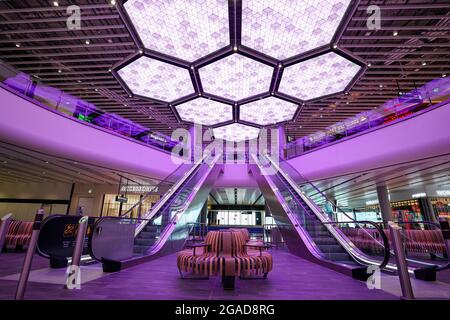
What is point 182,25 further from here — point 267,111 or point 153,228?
point 267,111

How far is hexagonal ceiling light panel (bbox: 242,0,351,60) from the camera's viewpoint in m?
6.45

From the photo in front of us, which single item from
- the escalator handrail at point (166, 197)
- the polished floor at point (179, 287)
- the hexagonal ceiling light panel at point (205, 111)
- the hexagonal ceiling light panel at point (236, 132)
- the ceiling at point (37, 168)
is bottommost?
the polished floor at point (179, 287)

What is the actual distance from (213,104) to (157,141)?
387 cm

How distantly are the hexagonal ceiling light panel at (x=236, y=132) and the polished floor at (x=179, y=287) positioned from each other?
12.2 meters

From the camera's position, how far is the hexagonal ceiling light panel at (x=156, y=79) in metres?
9.34

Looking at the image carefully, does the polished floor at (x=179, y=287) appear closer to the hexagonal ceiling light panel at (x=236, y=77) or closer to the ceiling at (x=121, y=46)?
the ceiling at (x=121, y=46)

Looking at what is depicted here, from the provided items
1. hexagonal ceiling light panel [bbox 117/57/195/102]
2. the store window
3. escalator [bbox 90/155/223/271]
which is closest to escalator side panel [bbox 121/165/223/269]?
escalator [bbox 90/155/223/271]

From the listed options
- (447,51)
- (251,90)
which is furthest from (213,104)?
(447,51)

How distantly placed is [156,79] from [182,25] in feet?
11.6

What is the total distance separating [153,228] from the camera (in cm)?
634

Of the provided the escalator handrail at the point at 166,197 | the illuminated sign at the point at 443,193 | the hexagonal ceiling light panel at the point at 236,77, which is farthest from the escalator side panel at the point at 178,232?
the illuminated sign at the point at 443,193

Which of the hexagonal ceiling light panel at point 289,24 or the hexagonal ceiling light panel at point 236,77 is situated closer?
the hexagonal ceiling light panel at point 289,24

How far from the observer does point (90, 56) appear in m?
9.16

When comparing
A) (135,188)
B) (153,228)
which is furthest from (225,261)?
(135,188)
